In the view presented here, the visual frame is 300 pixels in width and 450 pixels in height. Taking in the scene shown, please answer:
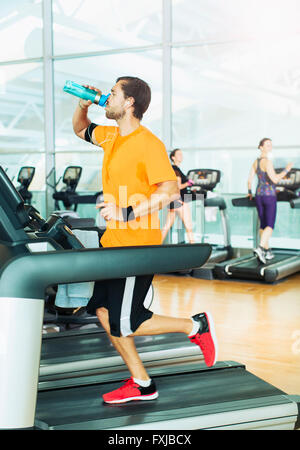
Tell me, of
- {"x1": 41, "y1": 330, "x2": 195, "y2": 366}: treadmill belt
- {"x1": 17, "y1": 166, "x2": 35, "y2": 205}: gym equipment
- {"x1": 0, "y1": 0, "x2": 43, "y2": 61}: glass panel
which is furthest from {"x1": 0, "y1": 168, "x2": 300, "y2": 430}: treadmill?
{"x1": 0, "y1": 0, "x2": 43, "y2": 61}: glass panel

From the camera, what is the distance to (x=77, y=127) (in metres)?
2.50

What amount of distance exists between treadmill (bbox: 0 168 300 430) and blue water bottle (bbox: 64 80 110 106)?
67 centimetres

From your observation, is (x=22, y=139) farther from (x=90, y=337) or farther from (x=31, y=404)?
(x=31, y=404)

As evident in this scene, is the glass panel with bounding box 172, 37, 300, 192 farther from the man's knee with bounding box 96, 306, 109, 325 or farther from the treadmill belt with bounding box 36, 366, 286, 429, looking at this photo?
the man's knee with bounding box 96, 306, 109, 325

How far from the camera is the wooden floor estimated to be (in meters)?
3.18

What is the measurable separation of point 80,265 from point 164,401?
1057 mm

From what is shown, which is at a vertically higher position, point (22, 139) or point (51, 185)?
point (22, 139)

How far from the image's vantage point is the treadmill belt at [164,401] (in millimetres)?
2035

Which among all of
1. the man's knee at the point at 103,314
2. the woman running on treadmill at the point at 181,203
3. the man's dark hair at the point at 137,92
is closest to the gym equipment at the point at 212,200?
the woman running on treadmill at the point at 181,203

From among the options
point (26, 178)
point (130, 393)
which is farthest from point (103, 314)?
point (26, 178)

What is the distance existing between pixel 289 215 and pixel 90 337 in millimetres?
4370

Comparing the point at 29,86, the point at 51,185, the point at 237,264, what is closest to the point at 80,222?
the point at 237,264

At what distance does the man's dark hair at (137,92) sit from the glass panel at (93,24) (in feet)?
22.5

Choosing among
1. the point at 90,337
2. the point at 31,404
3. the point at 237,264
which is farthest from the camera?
the point at 237,264
